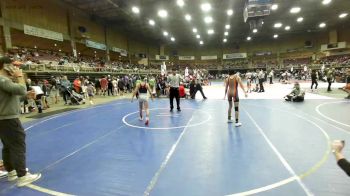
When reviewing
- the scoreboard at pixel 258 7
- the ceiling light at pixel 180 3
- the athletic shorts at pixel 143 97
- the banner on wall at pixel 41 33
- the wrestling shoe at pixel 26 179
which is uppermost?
the ceiling light at pixel 180 3

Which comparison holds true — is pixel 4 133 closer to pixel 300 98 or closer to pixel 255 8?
pixel 300 98

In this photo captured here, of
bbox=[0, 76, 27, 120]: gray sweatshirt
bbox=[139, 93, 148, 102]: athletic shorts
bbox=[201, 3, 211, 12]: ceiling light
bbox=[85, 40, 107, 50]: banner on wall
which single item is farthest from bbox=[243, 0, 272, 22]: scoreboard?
bbox=[85, 40, 107, 50]: banner on wall

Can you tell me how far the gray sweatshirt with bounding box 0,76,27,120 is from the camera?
3.52 metres

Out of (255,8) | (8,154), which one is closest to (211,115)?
(8,154)

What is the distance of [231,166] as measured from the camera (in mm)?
4305

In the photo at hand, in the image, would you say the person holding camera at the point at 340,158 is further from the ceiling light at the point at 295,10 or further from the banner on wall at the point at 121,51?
the banner on wall at the point at 121,51

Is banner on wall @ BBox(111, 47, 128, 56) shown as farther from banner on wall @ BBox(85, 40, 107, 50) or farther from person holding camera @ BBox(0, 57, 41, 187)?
person holding camera @ BBox(0, 57, 41, 187)

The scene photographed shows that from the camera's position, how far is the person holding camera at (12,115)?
3.59 meters

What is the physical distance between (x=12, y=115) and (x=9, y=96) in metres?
0.31

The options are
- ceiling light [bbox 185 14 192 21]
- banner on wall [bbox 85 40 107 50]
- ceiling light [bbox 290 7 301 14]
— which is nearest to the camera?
ceiling light [bbox 290 7 301 14]

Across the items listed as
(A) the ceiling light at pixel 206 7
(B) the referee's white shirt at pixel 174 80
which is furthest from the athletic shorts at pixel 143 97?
(A) the ceiling light at pixel 206 7

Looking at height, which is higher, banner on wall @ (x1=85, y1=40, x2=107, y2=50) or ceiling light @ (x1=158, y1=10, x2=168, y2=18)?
ceiling light @ (x1=158, y1=10, x2=168, y2=18)

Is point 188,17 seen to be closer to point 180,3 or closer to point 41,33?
point 180,3

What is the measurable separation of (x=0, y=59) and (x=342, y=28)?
55.9 metres
